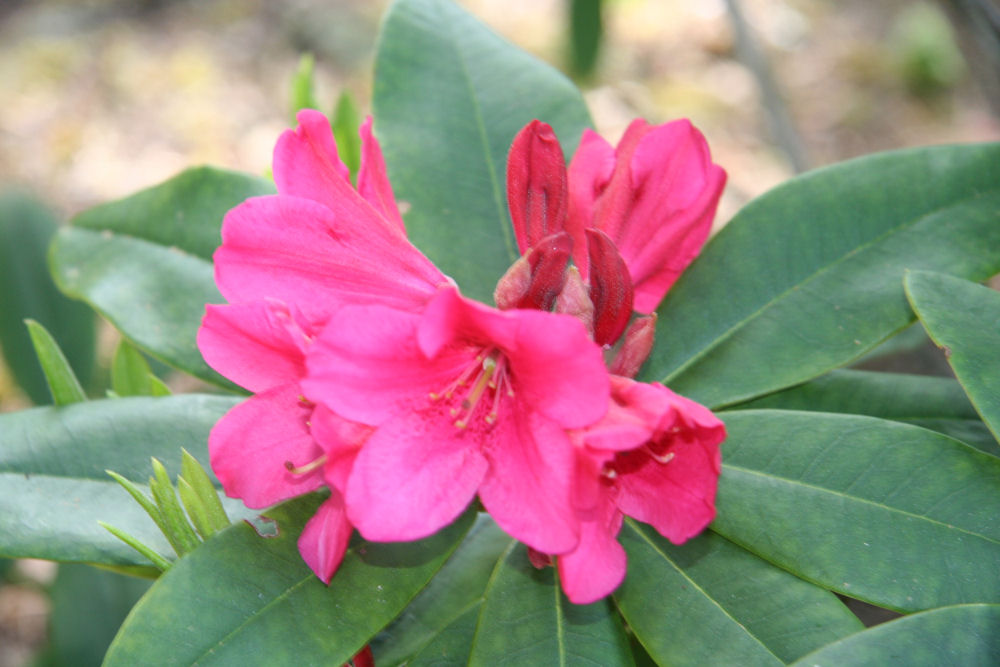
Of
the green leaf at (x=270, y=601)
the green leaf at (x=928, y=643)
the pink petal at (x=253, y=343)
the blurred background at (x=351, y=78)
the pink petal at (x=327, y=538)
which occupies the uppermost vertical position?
the pink petal at (x=253, y=343)

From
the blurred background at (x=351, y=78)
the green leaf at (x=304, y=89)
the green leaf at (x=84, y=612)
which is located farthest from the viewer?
the blurred background at (x=351, y=78)

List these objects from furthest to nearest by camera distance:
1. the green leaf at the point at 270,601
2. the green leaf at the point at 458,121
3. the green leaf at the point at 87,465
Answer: the green leaf at the point at 458,121, the green leaf at the point at 87,465, the green leaf at the point at 270,601

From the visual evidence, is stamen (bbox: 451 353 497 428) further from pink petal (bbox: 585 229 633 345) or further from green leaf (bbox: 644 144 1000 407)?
green leaf (bbox: 644 144 1000 407)

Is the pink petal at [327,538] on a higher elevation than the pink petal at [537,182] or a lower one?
lower

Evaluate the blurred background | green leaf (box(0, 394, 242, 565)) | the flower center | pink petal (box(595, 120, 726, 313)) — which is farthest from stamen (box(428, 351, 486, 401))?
the blurred background

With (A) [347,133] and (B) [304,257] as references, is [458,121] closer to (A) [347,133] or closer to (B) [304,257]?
(A) [347,133]

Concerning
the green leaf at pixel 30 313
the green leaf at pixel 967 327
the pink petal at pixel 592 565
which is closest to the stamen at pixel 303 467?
the pink petal at pixel 592 565

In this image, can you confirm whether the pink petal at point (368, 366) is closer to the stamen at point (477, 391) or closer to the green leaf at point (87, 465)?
the stamen at point (477, 391)
